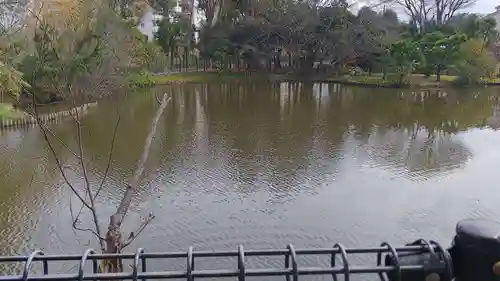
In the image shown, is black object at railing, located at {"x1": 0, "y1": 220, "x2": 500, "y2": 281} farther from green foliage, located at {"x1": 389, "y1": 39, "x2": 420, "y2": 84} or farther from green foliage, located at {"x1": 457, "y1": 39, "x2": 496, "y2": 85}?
green foliage, located at {"x1": 457, "y1": 39, "x2": 496, "y2": 85}

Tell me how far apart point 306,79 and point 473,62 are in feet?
34.9

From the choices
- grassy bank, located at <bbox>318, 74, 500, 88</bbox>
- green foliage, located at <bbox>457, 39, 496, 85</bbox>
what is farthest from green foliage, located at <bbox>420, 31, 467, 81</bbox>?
grassy bank, located at <bbox>318, 74, 500, 88</bbox>

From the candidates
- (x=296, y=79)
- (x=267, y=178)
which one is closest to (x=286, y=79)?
(x=296, y=79)

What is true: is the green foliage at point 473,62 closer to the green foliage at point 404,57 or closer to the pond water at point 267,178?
the green foliage at point 404,57

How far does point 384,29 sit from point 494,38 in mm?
8140

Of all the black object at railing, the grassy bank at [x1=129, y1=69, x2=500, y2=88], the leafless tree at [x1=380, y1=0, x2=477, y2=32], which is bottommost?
the black object at railing

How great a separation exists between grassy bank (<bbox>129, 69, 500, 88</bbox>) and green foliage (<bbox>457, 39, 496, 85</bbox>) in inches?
32.7

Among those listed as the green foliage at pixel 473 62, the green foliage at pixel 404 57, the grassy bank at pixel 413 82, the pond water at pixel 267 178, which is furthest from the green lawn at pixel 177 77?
the green foliage at pixel 473 62

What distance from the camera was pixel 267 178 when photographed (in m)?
10.3

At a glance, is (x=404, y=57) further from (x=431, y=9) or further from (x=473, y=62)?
(x=431, y=9)

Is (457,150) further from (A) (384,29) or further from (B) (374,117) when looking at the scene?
(A) (384,29)

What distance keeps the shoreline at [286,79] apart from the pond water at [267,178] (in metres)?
9.39

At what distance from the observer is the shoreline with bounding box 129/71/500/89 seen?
28.6 metres

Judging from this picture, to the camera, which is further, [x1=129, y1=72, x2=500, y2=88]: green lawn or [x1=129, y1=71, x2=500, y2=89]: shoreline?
[x1=129, y1=71, x2=500, y2=89]: shoreline
